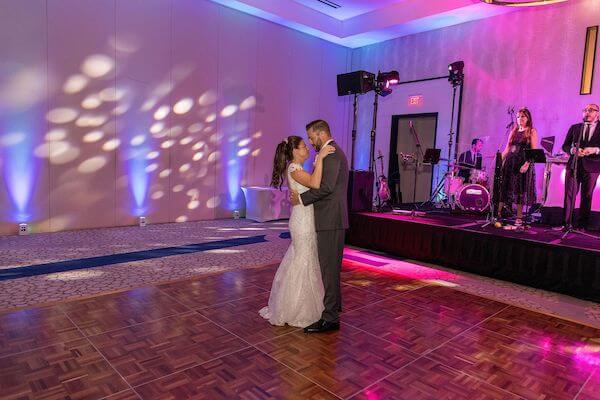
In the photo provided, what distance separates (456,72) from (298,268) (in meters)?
6.03

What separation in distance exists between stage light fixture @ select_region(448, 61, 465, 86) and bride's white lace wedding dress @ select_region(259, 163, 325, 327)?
228 inches

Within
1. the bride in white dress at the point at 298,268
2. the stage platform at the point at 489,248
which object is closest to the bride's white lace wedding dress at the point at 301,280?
the bride in white dress at the point at 298,268

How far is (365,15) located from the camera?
28.4 ft

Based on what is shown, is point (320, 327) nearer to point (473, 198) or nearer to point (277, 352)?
point (277, 352)

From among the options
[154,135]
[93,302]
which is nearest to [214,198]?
[154,135]

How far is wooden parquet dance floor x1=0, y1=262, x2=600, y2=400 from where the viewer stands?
2.17 metres

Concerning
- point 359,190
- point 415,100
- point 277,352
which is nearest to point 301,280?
point 277,352

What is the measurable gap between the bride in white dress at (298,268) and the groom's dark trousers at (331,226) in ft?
0.27

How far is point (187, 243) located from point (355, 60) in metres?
6.41

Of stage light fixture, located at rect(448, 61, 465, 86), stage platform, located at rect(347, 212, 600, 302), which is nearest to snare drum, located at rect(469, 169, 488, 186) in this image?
stage platform, located at rect(347, 212, 600, 302)

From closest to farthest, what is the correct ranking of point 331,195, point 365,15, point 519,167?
point 331,195 → point 519,167 → point 365,15

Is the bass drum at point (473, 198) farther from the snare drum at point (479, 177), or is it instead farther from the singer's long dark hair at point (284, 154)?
the singer's long dark hair at point (284, 154)

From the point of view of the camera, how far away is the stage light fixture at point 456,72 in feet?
24.5

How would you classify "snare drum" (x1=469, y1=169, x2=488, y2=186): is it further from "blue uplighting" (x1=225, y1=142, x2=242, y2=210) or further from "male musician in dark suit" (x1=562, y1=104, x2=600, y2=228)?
"blue uplighting" (x1=225, y1=142, x2=242, y2=210)
